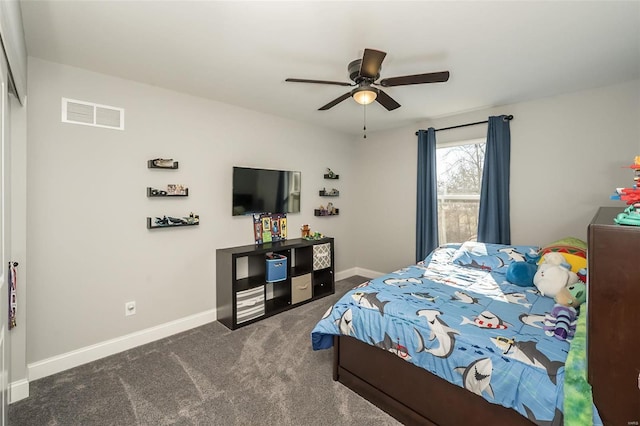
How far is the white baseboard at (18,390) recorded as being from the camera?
1.88m

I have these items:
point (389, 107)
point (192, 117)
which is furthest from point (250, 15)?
point (192, 117)

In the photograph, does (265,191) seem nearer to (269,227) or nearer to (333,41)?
(269,227)

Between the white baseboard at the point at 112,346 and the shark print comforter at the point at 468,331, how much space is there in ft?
5.06

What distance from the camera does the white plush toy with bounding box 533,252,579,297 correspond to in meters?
2.00

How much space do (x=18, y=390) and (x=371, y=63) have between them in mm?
3217

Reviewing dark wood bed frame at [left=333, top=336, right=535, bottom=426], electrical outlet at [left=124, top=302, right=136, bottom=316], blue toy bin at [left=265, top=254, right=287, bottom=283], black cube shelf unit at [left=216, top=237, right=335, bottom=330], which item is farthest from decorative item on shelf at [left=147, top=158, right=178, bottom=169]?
dark wood bed frame at [left=333, top=336, right=535, bottom=426]

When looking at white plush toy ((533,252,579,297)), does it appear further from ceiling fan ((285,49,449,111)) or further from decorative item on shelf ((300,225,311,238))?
decorative item on shelf ((300,225,311,238))

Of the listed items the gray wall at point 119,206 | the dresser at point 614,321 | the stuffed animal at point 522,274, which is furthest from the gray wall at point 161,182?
the dresser at point 614,321

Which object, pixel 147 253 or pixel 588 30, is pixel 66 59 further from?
pixel 588 30

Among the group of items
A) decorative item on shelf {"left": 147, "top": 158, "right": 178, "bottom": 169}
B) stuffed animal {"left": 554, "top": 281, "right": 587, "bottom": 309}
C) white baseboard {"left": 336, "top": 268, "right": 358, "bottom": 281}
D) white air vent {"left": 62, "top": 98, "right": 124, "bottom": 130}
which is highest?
white air vent {"left": 62, "top": 98, "right": 124, "bottom": 130}

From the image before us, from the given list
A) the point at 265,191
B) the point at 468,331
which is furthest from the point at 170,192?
the point at 468,331

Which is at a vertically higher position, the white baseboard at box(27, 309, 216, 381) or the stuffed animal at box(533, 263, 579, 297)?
the stuffed animal at box(533, 263, 579, 297)

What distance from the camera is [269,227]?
3.64m

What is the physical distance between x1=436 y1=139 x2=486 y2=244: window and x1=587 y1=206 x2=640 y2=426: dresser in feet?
9.06
